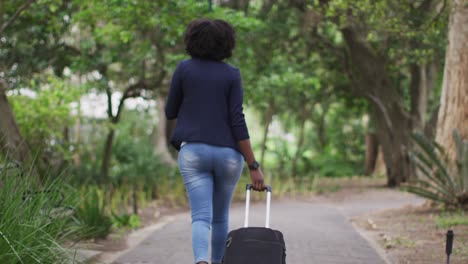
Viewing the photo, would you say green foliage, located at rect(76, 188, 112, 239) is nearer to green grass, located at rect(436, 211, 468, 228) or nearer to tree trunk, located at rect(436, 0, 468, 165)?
green grass, located at rect(436, 211, 468, 228)

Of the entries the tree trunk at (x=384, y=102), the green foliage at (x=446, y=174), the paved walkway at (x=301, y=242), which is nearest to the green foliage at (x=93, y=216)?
the paved walkway at (x=301, y=242)

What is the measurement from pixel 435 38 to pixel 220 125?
12.8 metres

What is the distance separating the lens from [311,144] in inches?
1435

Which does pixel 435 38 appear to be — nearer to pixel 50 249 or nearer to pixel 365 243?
pixel 365 243

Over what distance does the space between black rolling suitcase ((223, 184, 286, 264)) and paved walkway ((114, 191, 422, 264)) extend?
100 inches

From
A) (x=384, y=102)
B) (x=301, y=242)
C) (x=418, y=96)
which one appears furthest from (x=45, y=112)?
(x=418, y=96)

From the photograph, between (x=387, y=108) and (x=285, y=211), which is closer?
(x=285, y=211)

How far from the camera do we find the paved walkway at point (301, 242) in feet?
24.8

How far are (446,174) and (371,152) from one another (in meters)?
19.9

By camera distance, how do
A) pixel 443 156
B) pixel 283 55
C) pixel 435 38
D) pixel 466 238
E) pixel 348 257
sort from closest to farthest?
pixel 348 257, pixel 466 238, pixel 443 156, pixel 435 38, pixel 283 55

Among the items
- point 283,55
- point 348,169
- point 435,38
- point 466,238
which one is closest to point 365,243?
point 466,238

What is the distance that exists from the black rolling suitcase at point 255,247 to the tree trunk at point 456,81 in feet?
27.2

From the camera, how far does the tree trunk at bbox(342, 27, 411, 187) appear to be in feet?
68.3

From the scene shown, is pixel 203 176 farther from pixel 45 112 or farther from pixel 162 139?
pixel 162 139
